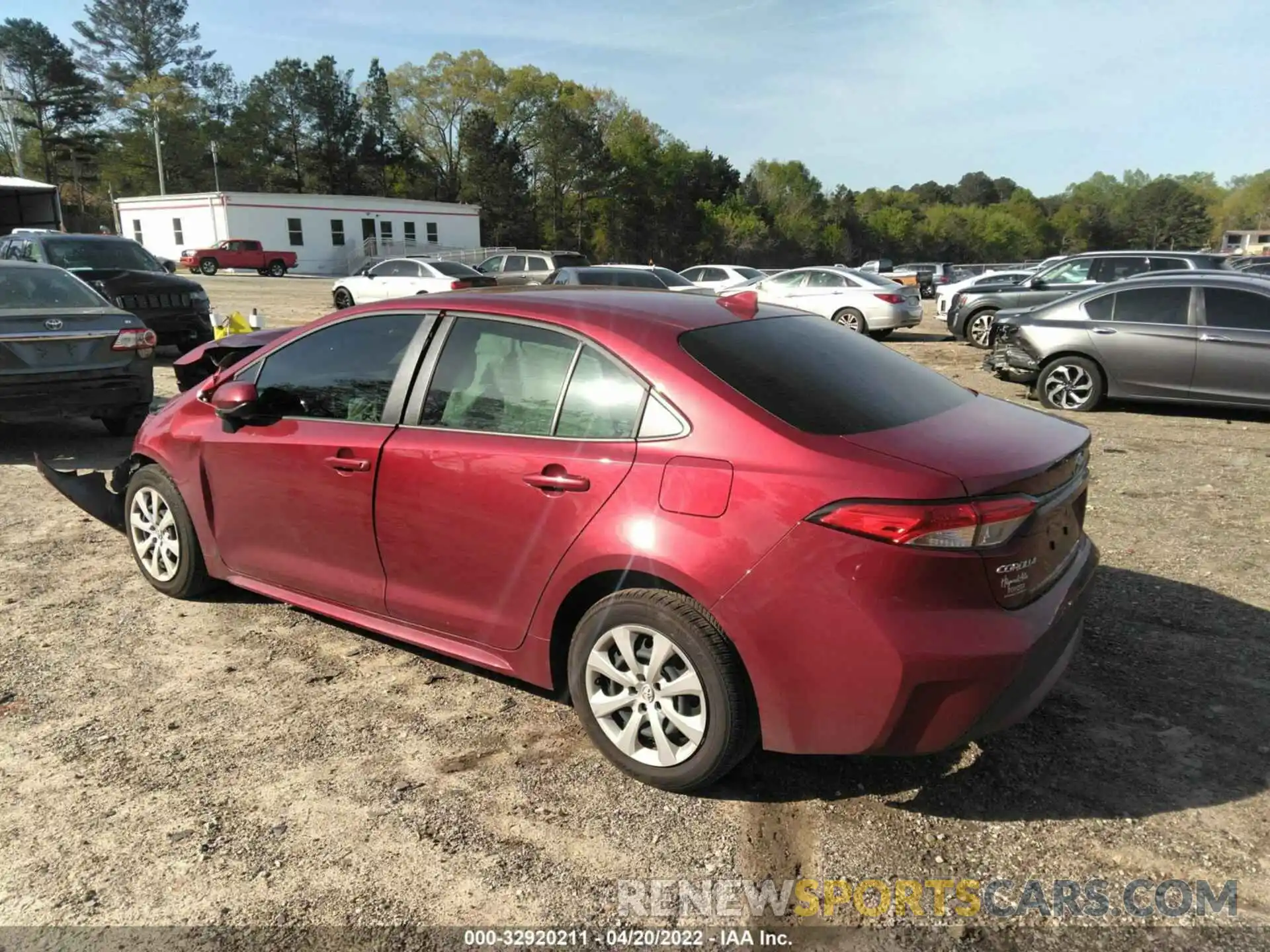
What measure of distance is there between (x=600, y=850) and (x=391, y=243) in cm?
5202

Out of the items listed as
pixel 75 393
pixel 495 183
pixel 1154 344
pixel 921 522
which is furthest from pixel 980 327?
pixel 495 183

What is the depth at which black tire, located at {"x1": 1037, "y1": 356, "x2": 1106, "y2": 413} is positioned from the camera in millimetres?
9781

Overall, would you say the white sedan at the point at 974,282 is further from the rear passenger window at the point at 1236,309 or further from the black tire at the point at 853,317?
the rear passenger window at the point at 1236,309

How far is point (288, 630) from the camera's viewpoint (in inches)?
167

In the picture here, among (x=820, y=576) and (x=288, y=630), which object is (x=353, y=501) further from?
(x=820, y=576)

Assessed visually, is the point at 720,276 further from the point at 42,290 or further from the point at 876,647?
the point at 876,647

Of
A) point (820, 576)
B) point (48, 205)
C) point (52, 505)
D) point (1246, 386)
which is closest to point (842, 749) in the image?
point (820, 576)

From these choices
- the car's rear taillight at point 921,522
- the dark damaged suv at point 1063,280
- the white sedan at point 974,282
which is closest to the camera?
the car's rear taillight at point 921,522

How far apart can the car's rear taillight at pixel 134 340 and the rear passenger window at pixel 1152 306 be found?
978cm

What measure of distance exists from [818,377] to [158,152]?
6071cm

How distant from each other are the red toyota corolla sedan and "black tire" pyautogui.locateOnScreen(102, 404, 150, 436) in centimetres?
475

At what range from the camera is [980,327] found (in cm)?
1631

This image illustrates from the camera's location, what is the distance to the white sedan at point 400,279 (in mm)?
20469

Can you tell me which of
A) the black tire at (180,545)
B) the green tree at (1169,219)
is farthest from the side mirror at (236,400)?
the green tree at (1169,219)
